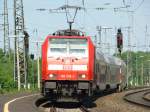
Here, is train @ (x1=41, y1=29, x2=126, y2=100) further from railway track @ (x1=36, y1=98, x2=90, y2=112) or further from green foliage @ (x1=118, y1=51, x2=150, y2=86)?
green foliage @ (x1=118, y1=51, x2=150, y2=86)

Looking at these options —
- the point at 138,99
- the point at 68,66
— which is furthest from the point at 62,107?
the point at 138,99

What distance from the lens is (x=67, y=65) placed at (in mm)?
26203

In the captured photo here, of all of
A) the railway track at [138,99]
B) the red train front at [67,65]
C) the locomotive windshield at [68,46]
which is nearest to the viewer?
the red train front at [67,65]

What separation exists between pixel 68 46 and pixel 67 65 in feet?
3.38

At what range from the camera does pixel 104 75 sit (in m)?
34.9

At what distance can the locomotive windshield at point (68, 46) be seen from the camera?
26500 mm

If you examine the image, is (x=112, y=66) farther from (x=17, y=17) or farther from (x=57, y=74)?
(x=57, y=74)

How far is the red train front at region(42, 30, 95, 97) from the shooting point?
25.9 m

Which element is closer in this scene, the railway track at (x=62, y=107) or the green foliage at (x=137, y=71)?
the railway track at (x=62, y=107)

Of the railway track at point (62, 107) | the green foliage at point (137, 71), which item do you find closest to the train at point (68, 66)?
the railway track at point (62, 107)

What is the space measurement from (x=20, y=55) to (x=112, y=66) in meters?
13.3

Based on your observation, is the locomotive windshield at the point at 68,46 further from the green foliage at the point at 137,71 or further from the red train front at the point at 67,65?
the green foliage at the point at 137,71

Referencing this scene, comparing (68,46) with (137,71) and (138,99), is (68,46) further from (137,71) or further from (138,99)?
(137,71)

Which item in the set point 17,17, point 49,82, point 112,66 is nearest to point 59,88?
point 49,82
